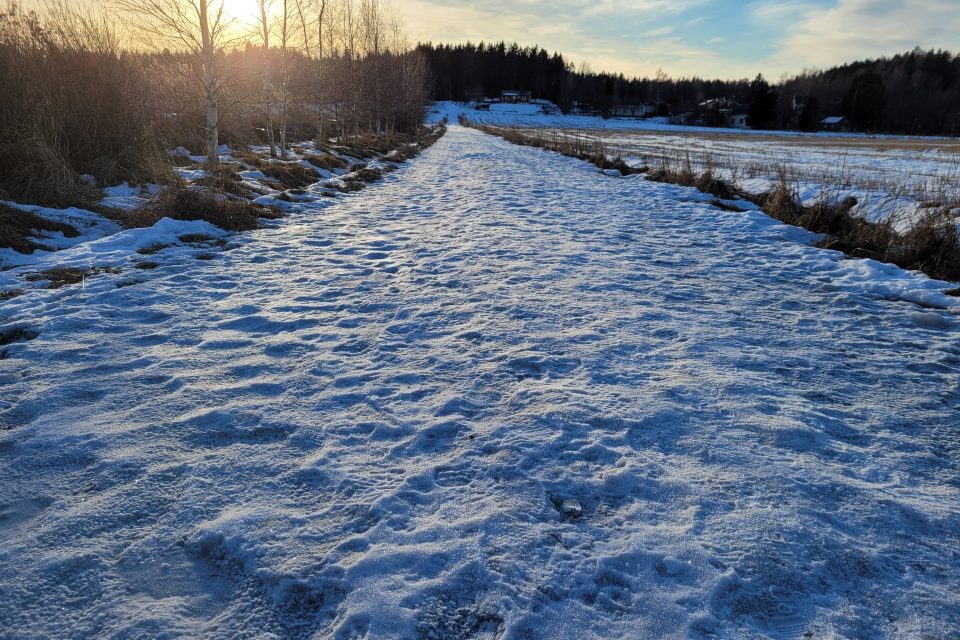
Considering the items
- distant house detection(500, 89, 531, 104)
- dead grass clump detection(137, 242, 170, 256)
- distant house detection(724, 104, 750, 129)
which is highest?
distant house detection(500, 89, 531, 104)

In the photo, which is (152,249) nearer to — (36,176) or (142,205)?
(142,205)

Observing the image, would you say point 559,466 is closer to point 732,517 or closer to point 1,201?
point 732,517

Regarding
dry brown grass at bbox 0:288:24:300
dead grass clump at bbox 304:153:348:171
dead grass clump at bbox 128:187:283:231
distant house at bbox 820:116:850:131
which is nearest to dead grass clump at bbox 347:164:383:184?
dead grass clump at bbox 304:153:348:171

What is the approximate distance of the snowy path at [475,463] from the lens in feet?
4.96

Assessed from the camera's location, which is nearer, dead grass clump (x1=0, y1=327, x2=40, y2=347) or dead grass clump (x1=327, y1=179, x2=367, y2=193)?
Answer: dead grass clump (x1=0, y1=327, x2=40, y2=347)

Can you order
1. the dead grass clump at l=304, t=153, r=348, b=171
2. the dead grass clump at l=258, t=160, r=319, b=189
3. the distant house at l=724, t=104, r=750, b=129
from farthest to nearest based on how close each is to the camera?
the distant house at l=724, t=104, r=750, b=129 → the dead grass clump at l=304, t=153, r=348, b=171 → the dead grass clump at l=258, t=160, r=319, b=189

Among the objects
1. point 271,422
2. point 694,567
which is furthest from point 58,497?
point 694,567

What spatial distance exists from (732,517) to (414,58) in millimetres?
49650

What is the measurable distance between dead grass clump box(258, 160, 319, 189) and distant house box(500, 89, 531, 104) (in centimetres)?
12121

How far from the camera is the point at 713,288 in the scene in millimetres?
4656

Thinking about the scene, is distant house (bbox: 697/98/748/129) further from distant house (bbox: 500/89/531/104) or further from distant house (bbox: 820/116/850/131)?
distant house (bbox: 500/89/531/104)

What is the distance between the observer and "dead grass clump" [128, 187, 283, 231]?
6355 mm

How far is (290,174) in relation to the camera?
423 inches

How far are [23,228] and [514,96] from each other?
427 feet
